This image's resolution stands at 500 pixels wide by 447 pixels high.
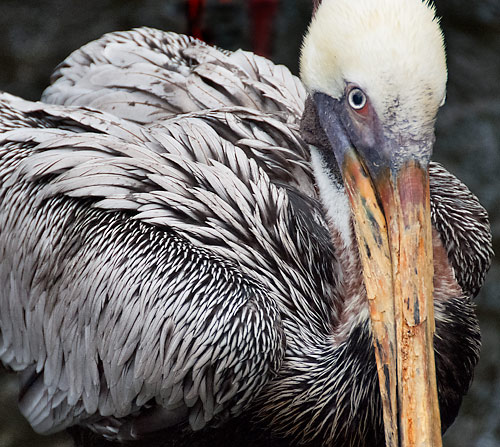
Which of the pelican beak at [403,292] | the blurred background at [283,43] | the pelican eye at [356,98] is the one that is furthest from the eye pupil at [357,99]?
the blurred background at [283,43]

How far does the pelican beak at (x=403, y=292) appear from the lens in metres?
2.55

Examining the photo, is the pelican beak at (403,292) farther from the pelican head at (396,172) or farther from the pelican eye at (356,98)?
the pelican eye at (356,98)

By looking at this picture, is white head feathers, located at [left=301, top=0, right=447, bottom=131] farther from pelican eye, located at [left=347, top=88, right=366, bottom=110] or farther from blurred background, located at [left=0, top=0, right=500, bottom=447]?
blurred background, located at [left=0, top=0, right=500, bottom=447]

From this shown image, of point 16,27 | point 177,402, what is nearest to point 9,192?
point 177,402

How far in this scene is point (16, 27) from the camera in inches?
258

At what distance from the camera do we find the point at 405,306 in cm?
257

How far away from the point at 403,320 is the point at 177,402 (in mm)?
885

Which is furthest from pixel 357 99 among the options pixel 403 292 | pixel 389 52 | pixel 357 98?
pixel 403 292

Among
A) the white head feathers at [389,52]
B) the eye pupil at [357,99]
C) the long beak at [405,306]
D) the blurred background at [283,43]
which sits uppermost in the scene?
the blurred background at [283,43]

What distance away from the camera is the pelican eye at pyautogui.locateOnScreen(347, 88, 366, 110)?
266 cm

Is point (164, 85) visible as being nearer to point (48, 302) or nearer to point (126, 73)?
point (126, 73)

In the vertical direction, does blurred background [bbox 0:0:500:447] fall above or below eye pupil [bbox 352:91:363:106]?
above

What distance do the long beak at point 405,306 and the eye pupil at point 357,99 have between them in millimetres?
216

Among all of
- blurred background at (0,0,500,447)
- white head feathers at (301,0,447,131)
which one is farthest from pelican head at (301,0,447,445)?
blurred background at (0,0,500,447)
